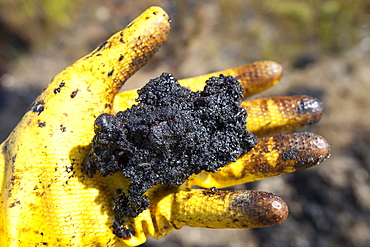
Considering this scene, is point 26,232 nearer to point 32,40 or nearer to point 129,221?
point 129,221

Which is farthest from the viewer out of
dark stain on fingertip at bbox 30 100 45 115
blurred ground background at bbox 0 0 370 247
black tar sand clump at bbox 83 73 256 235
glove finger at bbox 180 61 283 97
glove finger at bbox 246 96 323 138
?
blurred ground background at bbox 0 0 370 247

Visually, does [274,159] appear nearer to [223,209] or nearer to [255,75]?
[223,209]

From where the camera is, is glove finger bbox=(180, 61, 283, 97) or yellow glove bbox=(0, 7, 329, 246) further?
glove finger bbox=(180, 61, 283, 97)

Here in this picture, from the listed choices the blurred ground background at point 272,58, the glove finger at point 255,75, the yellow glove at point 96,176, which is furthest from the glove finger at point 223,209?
the blurred ground background at point 272,58

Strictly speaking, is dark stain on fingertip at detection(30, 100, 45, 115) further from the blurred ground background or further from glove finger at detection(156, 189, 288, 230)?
the blurred ground background

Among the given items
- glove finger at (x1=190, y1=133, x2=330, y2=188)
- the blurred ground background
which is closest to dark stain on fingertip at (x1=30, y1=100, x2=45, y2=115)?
glove finger at (x1=190, y1=133, x2=330, y2=188)

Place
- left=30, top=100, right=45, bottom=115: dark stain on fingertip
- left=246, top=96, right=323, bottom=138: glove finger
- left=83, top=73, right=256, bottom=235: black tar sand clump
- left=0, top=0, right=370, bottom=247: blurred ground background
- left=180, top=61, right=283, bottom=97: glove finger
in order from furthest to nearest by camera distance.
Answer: left=0, top=0, right=370, bottom=247: blurred ground background → left=180, top=61, right=283, bottom=97: glove finger → left=246, top=96, right=323, bottom=138: glove finger → left=30, top=100, right=45, bottom=115: dark stain on fingertip → left=83, top=73, right=256, bottom=235: black tar sand clump

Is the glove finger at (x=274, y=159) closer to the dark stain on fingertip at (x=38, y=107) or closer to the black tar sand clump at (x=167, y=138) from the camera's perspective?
the black tar sand clump at (x=167, y=138)

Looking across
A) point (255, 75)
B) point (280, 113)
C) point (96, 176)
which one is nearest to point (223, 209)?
point (96, 176)
